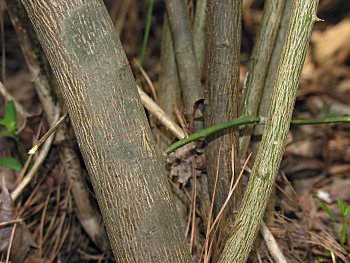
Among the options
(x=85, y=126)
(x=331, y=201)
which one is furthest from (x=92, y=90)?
(x=331, y=201)

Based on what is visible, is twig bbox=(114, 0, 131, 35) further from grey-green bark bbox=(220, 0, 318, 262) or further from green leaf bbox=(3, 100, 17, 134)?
grey-green bark bbox=(220, 0, 318, 262)

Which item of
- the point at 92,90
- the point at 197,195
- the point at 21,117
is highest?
the point at 92,90

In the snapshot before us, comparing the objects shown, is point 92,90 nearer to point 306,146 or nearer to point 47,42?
point 47,42

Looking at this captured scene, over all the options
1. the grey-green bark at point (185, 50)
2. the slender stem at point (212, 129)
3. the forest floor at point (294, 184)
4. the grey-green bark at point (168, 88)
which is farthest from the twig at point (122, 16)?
the slender stem at point (212, 129)

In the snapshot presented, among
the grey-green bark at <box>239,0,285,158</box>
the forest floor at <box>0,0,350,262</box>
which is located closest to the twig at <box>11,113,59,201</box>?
the forest floor at <box>0,0,350,262</box>

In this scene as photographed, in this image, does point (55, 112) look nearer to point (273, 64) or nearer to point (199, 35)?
point (199, 35)

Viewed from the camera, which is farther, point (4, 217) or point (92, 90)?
point (4, 217)
